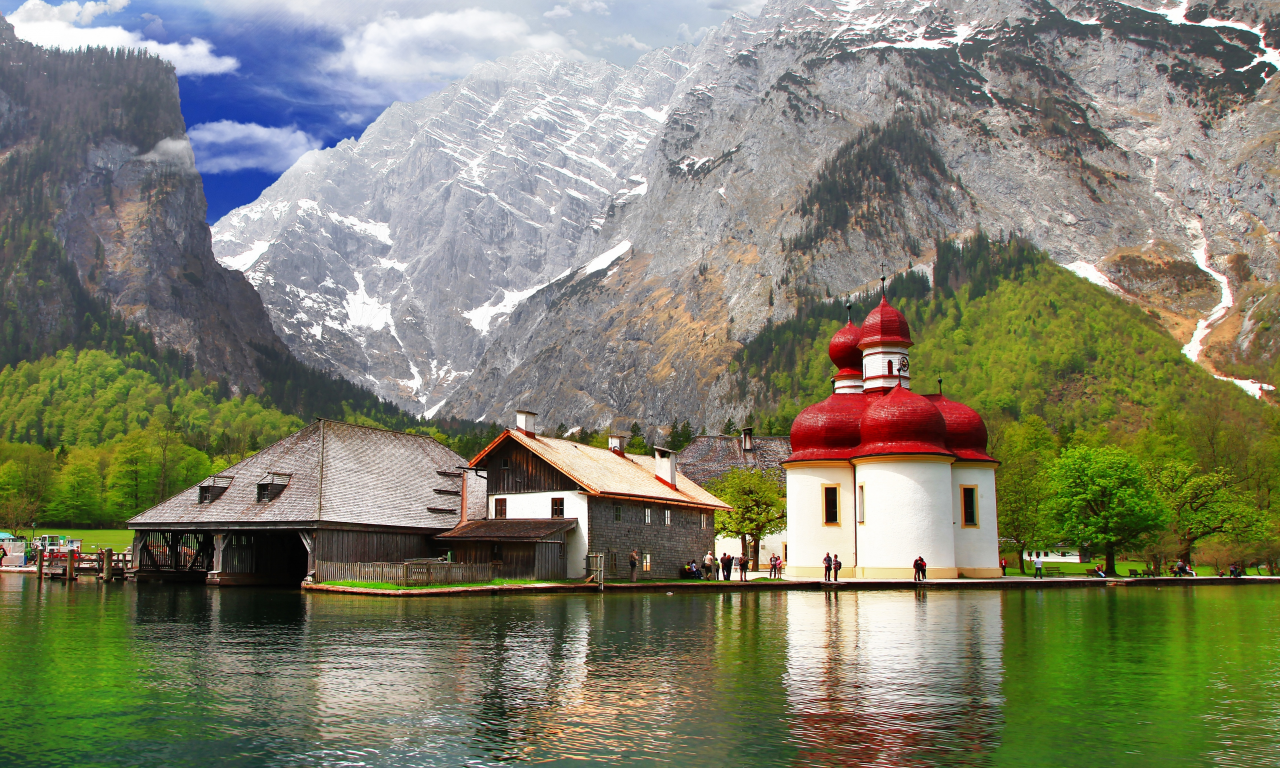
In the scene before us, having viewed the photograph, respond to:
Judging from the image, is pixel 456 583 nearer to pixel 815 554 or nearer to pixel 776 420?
pixel 815 554

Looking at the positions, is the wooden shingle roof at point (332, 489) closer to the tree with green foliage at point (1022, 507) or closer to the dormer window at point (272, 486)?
the dormer window at point (272, 486)

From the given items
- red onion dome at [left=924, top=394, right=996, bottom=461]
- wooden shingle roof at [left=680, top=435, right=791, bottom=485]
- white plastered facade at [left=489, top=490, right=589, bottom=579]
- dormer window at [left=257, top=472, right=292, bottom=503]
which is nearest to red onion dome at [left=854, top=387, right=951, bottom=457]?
red onion dome at [left=924, top=394, right=996, bottom=461]

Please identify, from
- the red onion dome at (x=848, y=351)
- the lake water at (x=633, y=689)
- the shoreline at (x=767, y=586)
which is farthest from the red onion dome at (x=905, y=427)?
the lake water at (x=633, y=689)

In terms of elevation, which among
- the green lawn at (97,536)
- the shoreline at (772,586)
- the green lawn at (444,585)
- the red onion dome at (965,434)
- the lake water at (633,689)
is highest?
the red onion dome at (965,434)

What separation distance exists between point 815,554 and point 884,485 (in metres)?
7.02

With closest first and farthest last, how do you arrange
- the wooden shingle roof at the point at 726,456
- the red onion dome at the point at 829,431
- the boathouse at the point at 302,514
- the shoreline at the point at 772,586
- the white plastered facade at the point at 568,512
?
the shoreline at the point at 772,586 < the boathouse at the point at 302,514 < the white plastered facade at the point at 568,512 < the red onion dome at the point at 829,431 < the wooden shingle roof at the point at 726,456

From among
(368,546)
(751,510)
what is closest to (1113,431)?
(751,510)

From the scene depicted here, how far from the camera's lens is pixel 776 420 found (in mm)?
192500

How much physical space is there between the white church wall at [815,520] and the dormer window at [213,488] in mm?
32326

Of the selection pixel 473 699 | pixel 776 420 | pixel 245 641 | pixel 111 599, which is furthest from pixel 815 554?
pixel 776 420

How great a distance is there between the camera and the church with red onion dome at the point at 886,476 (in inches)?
2224

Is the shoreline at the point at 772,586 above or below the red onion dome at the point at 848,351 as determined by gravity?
below

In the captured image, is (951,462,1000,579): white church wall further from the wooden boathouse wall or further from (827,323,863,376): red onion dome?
the wooden boathouse wall

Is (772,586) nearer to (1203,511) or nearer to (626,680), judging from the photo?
(626,680)
